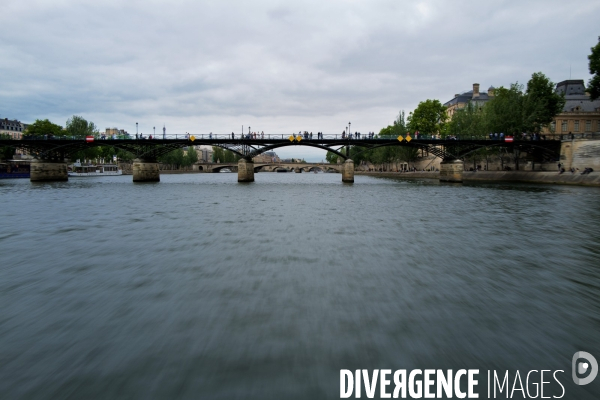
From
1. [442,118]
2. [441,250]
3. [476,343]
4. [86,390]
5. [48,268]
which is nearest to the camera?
[86,390]

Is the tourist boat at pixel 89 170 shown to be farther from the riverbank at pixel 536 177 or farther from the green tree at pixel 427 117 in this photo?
the riverbank at pixel 536 177

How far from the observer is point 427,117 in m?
95.2

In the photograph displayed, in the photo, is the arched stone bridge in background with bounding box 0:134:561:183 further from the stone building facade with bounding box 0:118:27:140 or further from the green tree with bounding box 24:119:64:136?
the stone building facade with bounding box 0:118:27:140

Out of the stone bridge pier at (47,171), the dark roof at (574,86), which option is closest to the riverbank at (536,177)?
the dark roof at (574,86)

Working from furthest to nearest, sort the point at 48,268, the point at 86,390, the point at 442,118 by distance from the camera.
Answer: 1. the point at 442,118
2. the point at 48,268
3. the point at 86,390

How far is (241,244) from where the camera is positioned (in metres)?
14.9

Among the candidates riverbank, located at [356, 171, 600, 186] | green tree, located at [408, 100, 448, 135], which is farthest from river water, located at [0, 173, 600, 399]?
green tree, located at [408, 100, 448, 135]

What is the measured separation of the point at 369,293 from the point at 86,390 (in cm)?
571

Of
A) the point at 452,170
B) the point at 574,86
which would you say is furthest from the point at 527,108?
the point at 574,86

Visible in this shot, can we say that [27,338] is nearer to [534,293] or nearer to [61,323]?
[61,323]

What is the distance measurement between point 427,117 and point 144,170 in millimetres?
63537

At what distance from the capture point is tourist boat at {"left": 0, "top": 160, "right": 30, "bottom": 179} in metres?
85.5

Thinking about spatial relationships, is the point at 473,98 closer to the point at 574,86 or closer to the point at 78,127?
the point at 574,86

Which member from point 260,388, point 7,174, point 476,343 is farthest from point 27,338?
point 7,174
